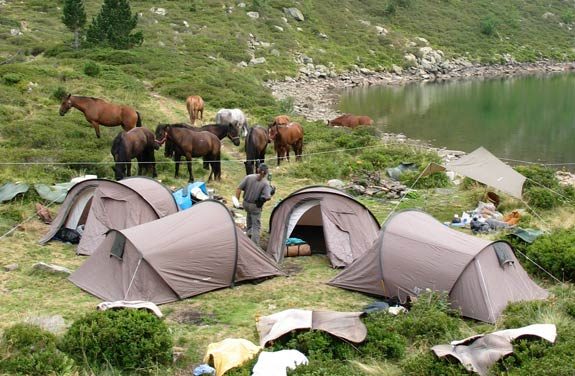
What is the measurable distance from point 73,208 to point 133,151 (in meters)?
4.30

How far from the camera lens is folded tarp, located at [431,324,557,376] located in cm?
798

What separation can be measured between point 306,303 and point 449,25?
75.7 m

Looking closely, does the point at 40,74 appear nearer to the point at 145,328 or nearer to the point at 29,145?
the point at 29,145

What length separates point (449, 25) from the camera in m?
81.2

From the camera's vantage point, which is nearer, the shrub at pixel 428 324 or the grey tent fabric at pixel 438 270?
the shrub at pixel 428 324

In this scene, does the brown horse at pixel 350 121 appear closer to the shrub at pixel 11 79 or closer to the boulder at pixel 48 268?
the shrub at pixel 11 79

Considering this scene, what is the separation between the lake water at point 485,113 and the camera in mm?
34875

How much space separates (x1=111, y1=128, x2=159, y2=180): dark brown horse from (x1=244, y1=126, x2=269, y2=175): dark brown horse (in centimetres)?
279

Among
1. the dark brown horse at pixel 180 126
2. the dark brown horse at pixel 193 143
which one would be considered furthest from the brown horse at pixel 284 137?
the dark brown horse at pixel 193 143

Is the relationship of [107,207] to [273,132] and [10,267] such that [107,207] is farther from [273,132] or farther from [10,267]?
[273,132]

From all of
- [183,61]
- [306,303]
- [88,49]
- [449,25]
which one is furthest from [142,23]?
[306,303]

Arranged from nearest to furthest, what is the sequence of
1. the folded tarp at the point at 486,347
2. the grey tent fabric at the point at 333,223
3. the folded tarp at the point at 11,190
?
the folded tarp at the point at 486,347, the grey tent fabric at the point at 333,223, the folded tarp at the point at 11,190

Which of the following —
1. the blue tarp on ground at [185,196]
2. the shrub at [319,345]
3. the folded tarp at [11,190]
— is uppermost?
the shrub at [319,345]

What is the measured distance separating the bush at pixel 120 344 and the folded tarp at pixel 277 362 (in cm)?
125
